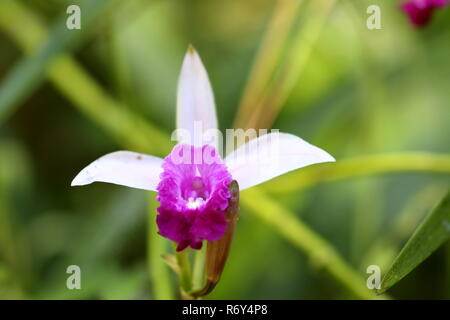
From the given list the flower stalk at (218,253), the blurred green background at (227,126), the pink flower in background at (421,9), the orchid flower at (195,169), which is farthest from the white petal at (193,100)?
the pink flower in background at (421,9)

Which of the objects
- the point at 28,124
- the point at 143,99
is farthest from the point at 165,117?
the point at 28,124

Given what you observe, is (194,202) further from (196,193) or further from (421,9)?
(421,9)

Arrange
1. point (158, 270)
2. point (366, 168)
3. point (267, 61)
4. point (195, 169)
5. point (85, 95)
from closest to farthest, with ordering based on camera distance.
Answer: point (195, 169) → point (158, 270) → point (366, 168) → point (267, 61) → point (85, 95)

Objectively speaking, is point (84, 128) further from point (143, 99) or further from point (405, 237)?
point (405, 237)

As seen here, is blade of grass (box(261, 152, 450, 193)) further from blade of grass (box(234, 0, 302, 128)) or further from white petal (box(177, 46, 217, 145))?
white petal (box(177, 46, 217, 145))

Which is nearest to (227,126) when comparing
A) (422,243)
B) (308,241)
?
(308,241)

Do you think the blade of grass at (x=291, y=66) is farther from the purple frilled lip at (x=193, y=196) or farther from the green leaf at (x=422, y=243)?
the green leaf at (x=422, y=243)
